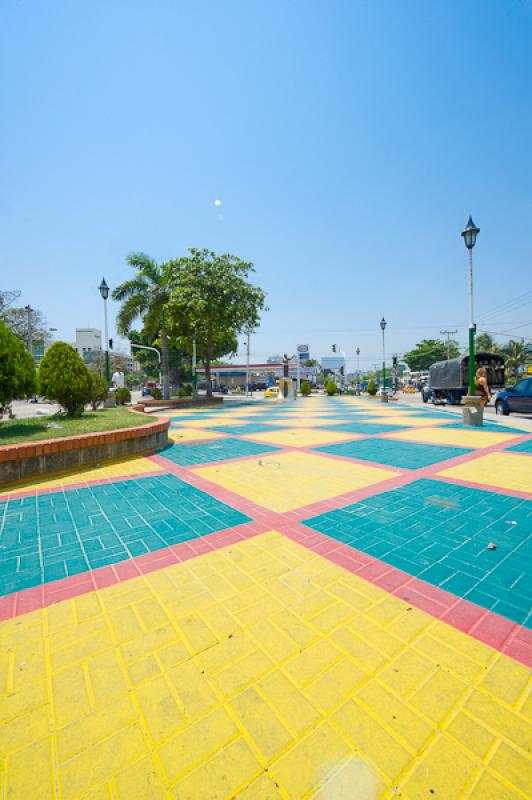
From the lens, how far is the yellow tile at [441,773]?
1.41 meters

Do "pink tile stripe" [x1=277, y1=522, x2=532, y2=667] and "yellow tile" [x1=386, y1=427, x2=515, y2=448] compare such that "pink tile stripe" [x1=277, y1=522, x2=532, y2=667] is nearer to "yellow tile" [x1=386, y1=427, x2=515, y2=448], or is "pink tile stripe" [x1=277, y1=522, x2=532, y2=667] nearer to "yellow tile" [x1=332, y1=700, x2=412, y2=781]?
"yellow tile" [x1=332, y1=700, x2=412, y2=781]

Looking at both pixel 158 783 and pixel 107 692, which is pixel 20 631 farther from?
pixel 158 783

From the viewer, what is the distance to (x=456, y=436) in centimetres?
927

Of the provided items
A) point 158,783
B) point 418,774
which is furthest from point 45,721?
point 418,774

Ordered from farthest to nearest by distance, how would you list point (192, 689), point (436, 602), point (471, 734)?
point (436, 602) → point (192, 689) → point (471, 734)

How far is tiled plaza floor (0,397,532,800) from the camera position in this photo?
58.7 inches

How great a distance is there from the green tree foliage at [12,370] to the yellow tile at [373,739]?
7025mm

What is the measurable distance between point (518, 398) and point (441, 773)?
16084mm

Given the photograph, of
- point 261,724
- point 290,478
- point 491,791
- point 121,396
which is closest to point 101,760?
point 261,724

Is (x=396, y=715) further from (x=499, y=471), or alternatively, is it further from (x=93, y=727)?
(x=499, y=471)

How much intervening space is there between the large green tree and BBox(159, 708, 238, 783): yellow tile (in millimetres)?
20087

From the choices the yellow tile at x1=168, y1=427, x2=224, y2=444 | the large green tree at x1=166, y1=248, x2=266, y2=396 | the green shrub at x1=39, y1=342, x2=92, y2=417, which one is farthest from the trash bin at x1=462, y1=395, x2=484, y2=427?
the large green tree at x1=166, y1=248, x2=266, y2=396

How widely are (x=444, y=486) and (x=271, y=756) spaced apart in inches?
174

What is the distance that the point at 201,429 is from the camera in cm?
1139
